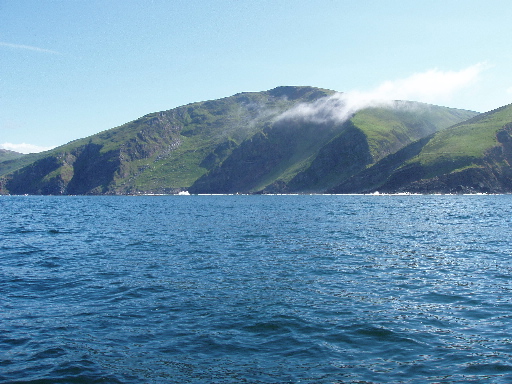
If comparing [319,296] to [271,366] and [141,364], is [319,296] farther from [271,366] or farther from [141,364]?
[141,364]

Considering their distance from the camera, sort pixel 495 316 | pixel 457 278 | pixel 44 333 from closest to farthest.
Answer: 1. pixel 44 333
2. pixel 495 316
3. pixel 457 278

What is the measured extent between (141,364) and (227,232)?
43078mm

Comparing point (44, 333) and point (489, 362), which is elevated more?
point (44, 333)

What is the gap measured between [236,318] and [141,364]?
20.3 feet

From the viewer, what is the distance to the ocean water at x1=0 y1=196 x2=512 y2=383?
49.2 feet

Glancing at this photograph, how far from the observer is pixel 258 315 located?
826 inches

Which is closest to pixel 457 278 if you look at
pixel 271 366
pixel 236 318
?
pixel 236 318

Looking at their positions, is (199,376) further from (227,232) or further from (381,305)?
(227,232)

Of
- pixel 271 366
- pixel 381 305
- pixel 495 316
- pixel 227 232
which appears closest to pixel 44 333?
pixel 271 366

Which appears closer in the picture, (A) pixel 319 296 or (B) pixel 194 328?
(B) pixel 194 328

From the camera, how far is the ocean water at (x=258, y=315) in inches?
591

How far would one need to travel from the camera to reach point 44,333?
61.2 feet

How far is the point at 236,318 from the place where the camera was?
2050 cm

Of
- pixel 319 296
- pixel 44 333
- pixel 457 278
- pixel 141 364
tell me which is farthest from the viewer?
pixel 457 278
